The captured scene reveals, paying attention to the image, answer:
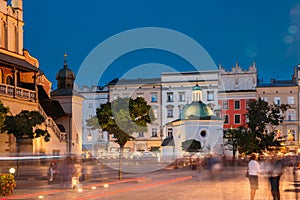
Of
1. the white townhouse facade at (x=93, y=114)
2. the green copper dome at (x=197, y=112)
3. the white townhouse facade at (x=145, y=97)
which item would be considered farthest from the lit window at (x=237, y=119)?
the white townhouse facade at (x=93, y=114)

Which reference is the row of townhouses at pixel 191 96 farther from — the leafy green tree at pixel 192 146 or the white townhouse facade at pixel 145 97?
the leafy green tree at pixel 192 146

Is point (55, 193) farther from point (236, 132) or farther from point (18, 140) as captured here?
point (236, 132)

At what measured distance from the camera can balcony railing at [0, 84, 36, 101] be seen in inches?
1703

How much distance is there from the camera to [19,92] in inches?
1807

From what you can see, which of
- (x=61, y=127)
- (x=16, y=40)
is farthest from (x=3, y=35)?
(x=61, y=127)

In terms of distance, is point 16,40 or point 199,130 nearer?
point 16,40

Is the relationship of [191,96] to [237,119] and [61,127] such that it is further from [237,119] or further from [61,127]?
[61,127]

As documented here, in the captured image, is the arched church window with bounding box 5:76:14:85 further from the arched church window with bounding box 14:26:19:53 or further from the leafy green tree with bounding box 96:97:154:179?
the leafy green tree with bounding box 96:97:154:179

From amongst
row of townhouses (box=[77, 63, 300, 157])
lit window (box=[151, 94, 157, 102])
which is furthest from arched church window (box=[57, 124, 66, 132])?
lit window (box=[151, 94, 157, 102])

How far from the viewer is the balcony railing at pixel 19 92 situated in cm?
4326

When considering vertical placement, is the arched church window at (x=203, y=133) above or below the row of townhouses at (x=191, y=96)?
below

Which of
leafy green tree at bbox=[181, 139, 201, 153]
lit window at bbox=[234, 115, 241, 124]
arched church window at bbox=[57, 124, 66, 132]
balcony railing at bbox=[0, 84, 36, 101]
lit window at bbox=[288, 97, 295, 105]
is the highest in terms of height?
lit window at bbox=[288, 97, 295, 105]

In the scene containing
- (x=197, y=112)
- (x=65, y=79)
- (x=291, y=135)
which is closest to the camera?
(x=65, y=79)

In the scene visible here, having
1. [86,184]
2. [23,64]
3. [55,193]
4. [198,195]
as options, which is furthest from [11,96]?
[198,195]
